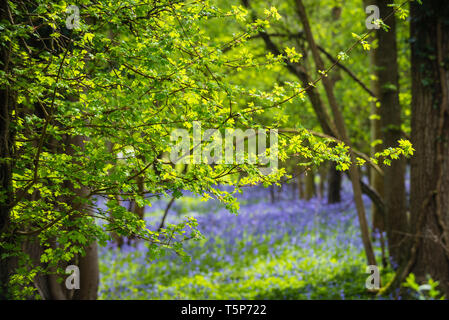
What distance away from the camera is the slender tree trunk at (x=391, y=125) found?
24.8 feet

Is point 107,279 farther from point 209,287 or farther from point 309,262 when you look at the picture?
point 309,262

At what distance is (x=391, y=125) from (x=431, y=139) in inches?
64.4

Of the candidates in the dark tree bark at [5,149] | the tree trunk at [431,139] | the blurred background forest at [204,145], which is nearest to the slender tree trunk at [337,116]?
the blurred background forest at [204,145]

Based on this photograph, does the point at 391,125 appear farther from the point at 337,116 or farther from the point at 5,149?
the point at 5,149

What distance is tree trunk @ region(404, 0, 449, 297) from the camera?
5965mm

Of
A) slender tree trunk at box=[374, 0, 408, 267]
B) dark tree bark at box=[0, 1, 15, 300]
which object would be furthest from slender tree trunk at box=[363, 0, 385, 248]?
dark tree bark at box=[0, 1, 15, 300]

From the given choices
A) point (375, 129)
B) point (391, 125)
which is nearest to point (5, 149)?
point (391, 125)

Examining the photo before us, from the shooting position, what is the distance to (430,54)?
6.06m

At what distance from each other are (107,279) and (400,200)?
642cm

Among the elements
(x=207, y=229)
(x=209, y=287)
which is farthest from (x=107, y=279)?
(x=207, y=229)

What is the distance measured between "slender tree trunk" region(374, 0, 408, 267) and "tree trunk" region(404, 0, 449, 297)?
A: 46.9 inches

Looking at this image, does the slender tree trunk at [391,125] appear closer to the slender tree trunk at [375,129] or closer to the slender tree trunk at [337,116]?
the slender tree trunk at [375,129]

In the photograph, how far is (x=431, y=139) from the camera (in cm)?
609

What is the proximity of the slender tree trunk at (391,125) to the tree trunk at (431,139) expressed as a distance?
46.9 inches
